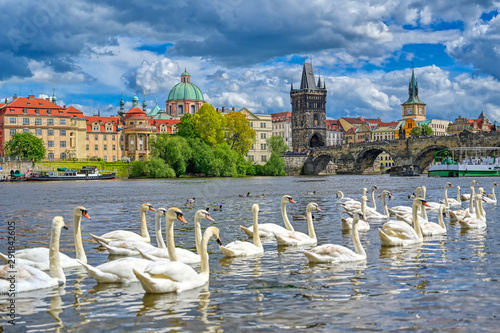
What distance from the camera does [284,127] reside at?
18575cm

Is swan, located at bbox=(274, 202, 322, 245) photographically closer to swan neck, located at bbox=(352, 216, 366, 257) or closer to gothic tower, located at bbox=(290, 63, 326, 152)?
swan neck, located at bbox=(352, 216, 366, 257)

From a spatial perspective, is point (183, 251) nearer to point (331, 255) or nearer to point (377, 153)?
point (331, 255)

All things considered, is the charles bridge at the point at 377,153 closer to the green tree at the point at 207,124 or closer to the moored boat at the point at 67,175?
the green tree at the point at 207,124

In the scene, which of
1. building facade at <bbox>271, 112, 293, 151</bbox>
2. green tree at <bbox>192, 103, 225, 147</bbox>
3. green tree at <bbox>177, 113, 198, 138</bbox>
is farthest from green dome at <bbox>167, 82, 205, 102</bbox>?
green tree at <bbox>192, 103, 225, 147</bbox>

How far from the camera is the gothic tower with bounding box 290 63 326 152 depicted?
162 m

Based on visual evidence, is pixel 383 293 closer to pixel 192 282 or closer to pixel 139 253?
pixel 192 282

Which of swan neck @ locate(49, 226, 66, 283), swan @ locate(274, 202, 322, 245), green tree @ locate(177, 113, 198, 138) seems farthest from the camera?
green tree @ locate(177, 113, 198, 138)

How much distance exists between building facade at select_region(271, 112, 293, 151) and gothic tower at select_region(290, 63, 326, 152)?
18.4 metres

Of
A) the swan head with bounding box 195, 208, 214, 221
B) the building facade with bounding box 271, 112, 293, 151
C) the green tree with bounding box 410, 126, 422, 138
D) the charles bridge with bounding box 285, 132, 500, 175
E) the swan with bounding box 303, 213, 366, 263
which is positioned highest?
the building facade with bounding box 271, 112, 293, 151

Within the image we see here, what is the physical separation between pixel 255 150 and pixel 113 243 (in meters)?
135

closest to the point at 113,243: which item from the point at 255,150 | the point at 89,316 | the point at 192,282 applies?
the point at 192,282

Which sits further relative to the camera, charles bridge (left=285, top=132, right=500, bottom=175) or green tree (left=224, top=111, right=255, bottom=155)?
green tree (left=224, top=111, right=255, bottom=155)

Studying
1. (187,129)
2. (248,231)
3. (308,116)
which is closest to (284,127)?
(308,116)

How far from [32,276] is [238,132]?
93559 millimetres
